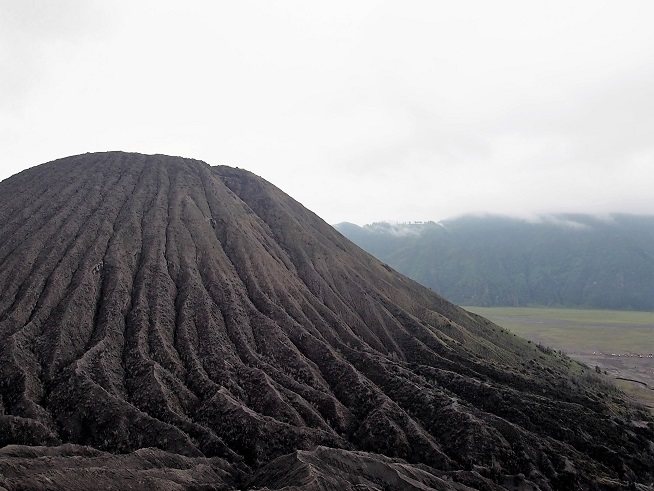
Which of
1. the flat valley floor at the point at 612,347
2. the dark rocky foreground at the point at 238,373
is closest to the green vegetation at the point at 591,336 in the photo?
the flat valley floor at the point at 612,347

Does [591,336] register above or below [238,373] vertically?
below

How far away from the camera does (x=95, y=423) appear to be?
42375 millimetres

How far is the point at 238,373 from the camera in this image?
54844 millimetres

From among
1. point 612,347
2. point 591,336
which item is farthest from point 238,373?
point 591,336

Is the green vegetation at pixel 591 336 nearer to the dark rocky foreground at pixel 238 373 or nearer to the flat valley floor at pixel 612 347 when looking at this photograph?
the flat valley floor at pixel 612 347

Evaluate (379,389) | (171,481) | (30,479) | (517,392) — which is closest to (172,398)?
(171,481)

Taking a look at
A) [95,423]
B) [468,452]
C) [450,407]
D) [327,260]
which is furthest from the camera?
[327,260]

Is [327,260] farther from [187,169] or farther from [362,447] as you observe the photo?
[362,447]

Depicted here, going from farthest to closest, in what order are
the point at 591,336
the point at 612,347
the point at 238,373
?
the point at 591,336
the point at 612,347
the point at 238,373

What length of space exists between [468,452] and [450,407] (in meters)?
7.54

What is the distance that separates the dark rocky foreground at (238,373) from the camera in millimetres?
38781

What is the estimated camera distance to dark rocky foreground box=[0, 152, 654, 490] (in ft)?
127

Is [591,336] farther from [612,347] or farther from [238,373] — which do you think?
[238,373]

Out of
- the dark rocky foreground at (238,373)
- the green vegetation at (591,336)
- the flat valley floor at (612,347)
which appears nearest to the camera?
the dark rocky foreground at (238,373)
